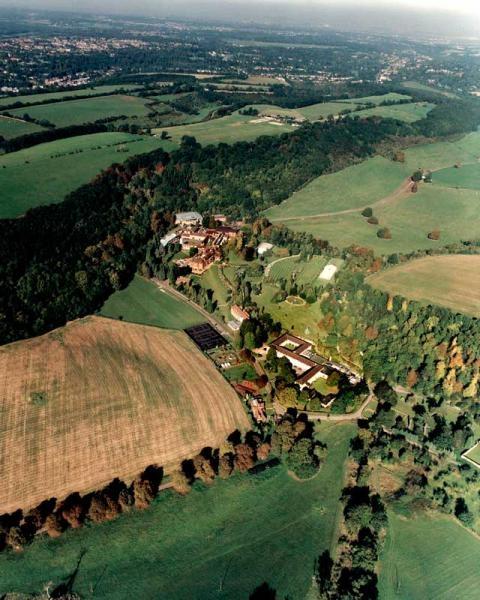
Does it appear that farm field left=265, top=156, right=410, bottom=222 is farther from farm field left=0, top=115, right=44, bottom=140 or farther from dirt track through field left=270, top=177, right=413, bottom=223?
farm field left=0, top=115, right=44, bottom=140

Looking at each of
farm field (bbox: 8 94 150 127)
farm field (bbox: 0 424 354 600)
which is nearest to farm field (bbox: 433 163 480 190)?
farm field (bbox: 8 94 150 127)

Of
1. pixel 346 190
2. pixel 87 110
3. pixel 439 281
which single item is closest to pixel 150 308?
pixel 439 281

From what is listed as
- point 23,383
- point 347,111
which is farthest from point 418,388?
point 347,111

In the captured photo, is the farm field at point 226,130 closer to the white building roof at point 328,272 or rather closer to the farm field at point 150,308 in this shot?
the white building roof at point 328,272

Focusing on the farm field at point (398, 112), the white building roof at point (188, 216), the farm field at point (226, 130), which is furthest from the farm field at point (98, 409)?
the farm field at point (398, 112)

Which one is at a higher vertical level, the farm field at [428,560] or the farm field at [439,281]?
the farm field at [439,281]

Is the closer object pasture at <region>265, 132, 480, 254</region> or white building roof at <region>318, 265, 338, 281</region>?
white building roof at <region>318, 265, 338, 281</region>

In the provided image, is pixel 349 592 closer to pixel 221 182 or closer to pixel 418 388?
pixel 418 388
